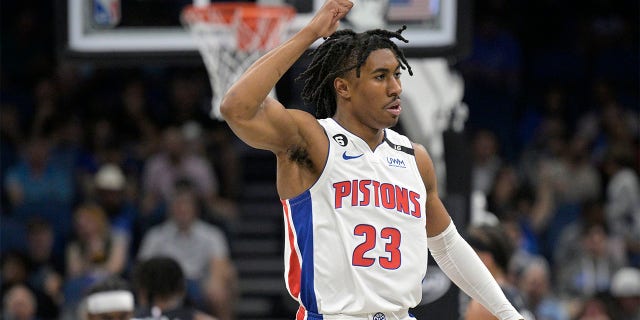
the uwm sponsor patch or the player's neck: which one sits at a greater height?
the player's neck

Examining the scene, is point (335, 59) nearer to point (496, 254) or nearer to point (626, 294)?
point (496, 254)

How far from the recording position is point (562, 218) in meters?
13.4

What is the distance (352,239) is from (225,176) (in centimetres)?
846

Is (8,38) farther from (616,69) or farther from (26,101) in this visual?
(616,69)

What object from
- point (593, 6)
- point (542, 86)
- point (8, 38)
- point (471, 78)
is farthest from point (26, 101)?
point (593, 6)

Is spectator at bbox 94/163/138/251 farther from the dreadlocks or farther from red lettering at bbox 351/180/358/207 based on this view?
red lettering at bbox 351/180/358/207

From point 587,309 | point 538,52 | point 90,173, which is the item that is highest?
point 538,52

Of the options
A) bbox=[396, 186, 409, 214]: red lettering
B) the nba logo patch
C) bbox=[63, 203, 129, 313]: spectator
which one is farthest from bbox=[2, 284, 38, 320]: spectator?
bbox=[396, 186, 409, 214]: red lettering

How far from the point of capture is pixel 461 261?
17.8 feet

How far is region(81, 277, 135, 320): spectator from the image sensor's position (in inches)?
280

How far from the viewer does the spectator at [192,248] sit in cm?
1127

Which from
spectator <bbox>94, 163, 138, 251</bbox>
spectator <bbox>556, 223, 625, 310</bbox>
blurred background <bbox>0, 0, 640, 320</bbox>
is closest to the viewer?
blurred background <bbox>0, 0, 640, 320</bbox>

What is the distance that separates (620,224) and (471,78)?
3.20 m

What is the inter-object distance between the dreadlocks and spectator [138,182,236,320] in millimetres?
6145
